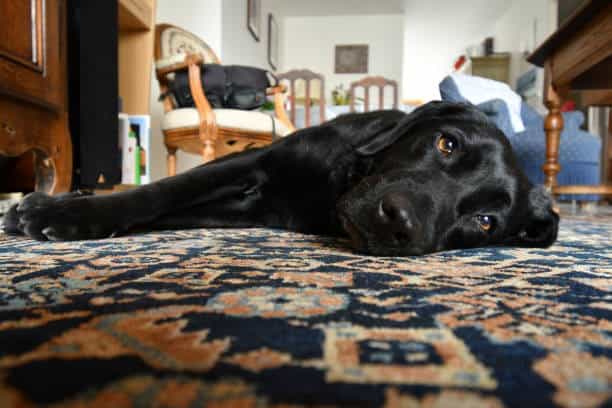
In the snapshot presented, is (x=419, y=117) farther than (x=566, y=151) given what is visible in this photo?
No

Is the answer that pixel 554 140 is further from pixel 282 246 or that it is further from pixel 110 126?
pixel 110 126

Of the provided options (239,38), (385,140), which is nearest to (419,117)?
(385,140)

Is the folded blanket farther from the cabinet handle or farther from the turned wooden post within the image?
the cabinet handle

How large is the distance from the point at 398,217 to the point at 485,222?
38 centimetres

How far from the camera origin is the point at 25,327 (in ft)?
1.44

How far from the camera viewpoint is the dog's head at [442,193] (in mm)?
888

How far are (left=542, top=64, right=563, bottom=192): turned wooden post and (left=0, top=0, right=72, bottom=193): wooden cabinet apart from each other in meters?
2.39

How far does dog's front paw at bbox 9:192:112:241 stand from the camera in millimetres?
992

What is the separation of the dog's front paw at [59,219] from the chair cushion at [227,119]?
1966 millimetres

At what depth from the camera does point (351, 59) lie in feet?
28.6

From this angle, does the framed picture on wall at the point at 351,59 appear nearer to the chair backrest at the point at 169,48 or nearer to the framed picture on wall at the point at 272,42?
the framed picture on wall at the point at 272,42

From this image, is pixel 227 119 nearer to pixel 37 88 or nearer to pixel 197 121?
pixel 197 121

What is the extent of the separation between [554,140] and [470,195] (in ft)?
6.23

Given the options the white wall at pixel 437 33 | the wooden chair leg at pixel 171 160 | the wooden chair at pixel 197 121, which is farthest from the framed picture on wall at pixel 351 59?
the wooden chair leg at pixel 171 160
